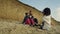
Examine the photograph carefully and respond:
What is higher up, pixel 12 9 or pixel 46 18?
pixel 12 9

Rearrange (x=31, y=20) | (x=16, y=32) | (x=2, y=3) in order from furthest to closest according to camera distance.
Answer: (x=2, y=3)
(x=31, y=20)
(x=16, y=32)

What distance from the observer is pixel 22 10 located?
31.2 meters

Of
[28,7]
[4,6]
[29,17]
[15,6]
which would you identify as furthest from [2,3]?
A: [29,17]

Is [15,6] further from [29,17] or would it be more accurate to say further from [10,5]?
[29,17]

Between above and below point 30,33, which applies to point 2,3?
above

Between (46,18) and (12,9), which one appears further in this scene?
(12,9)

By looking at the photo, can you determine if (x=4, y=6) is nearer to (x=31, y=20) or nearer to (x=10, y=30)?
(x=31, y=20)

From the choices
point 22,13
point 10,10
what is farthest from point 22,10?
point 10,10

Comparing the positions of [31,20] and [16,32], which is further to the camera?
[31,20]

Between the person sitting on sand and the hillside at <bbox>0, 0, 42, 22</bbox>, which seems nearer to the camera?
the person sitting on sand

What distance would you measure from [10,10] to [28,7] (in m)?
3.66

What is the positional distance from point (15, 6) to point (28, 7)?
2730 mm

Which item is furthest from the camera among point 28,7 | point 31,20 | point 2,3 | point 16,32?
point 28,7

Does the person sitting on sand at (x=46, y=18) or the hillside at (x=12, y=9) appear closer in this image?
the person sitting on sand at (x=46, y=18)
